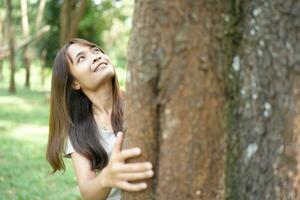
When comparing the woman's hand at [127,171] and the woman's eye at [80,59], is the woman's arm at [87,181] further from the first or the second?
the woman's eye at [80,59]

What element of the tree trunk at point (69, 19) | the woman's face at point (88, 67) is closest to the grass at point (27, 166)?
the tree trunk at point (69, 19)

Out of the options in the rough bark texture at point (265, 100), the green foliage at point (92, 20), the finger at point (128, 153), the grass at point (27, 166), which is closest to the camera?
the rough bark texture at point (265, 100)

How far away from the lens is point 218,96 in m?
1.96

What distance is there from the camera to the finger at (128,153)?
201 cm

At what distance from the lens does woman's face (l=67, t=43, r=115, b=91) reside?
9.12 feet

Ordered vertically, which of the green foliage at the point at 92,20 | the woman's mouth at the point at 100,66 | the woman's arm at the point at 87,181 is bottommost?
the green foliage at the point at 92,20

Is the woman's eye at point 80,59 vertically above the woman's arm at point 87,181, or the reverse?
the woman's eye at point 80,59

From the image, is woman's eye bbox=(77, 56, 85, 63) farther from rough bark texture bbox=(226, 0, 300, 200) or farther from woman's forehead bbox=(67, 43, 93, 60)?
rough bark texture bbox=(226, 0, 300, 200)

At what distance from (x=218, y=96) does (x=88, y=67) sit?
3.37 ft

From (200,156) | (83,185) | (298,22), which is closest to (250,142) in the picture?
(200,156)

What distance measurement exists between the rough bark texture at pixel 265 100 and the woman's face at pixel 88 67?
98 cm

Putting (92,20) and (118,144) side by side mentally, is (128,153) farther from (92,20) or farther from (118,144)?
(92,20)

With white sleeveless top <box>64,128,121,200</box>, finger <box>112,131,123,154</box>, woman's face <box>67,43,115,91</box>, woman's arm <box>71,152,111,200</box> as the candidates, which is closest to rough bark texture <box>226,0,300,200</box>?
finger <box>112,131,123,154</box>

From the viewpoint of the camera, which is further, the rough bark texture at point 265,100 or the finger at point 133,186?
the finger at point 133,186
